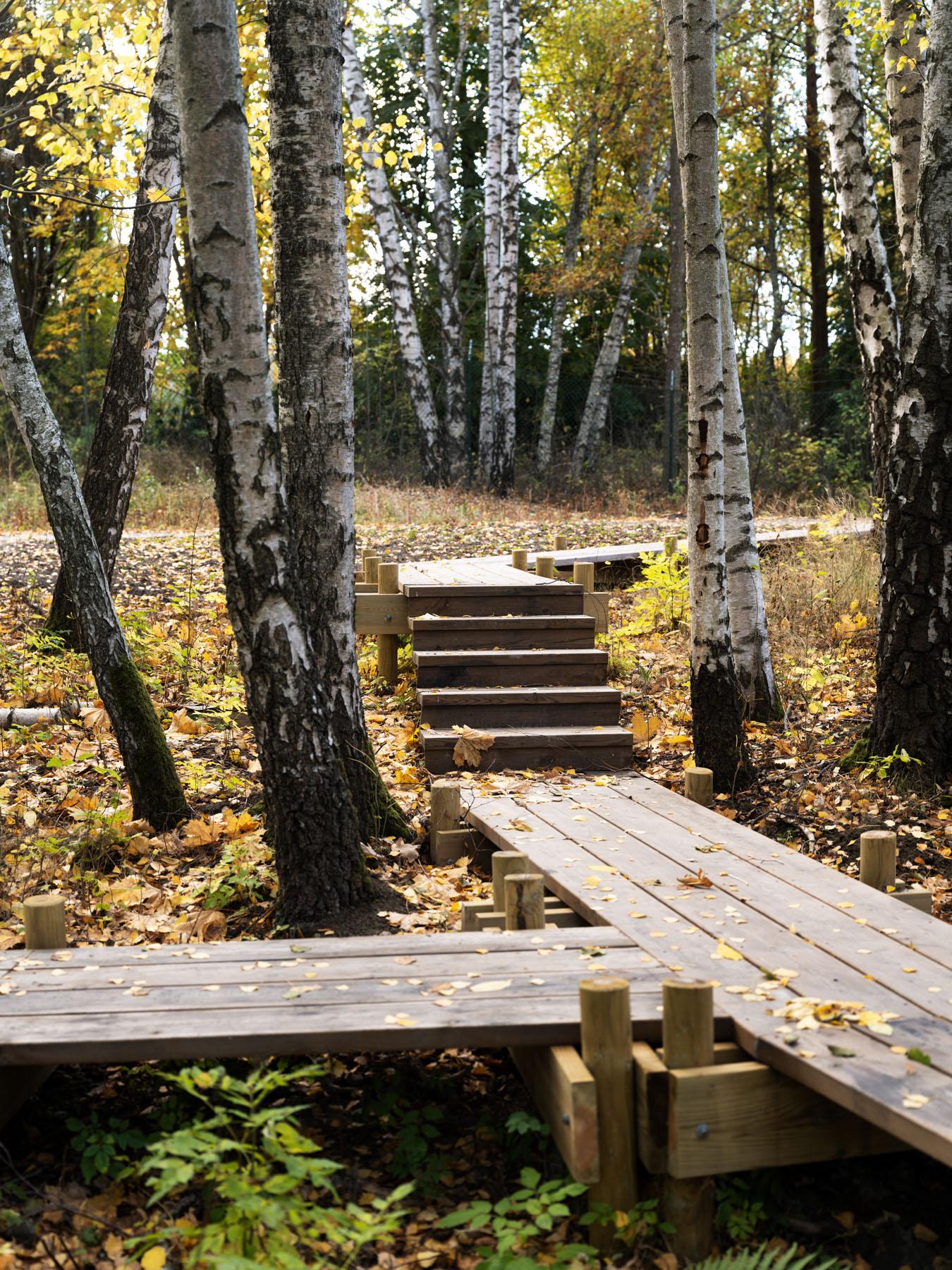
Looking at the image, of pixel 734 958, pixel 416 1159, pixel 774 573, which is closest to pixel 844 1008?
pixel 734 958

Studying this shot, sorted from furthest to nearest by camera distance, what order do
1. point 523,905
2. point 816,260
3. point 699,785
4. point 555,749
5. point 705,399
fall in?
point 816,260 < point 555,749 < point 705,399 < point 699,785 < point 523,905

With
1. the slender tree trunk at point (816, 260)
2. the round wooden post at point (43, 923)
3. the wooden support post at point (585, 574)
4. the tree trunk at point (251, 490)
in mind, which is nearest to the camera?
the round wooden post at point (43, 923)

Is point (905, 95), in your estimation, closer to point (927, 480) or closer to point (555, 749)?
point (927, 480)

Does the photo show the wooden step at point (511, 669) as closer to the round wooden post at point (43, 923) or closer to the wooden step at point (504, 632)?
the wooden step at point (504, 632)

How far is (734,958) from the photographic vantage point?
4137 millimetres

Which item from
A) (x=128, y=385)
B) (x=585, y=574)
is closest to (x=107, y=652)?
(x=128, y=385)

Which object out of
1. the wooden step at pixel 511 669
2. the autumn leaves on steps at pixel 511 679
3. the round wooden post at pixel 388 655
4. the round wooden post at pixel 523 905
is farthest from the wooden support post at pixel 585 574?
the round wooden post at pixel 523 905

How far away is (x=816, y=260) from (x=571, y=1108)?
72.1 ft

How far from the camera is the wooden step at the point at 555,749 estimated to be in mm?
7121

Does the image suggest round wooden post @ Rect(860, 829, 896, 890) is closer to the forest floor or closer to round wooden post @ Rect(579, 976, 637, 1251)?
the forest floor

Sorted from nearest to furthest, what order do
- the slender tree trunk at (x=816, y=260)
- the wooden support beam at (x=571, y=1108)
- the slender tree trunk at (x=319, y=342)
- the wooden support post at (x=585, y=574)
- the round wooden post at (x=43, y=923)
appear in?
the wooden support beam at (x=571, y=1108) → the round wooden post at (x=43, y=923) → the slender tree trunk at (x=319, y=342) → the wooden support post at (x=585, y=574) → the slender tree trunk at (x=816, y=260)

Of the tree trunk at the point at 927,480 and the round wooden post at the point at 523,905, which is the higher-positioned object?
the tree trunk at the point at 927,480

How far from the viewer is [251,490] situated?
15.2ft

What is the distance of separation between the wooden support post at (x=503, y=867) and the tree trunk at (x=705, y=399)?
8.24 feet
